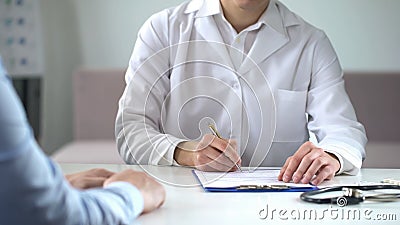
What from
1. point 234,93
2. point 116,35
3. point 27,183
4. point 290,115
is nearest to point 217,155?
point 234,93

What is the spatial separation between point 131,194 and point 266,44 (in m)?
0.91

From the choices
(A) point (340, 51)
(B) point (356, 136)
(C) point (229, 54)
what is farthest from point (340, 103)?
(A) point (340, 51)

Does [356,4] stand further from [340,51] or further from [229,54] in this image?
[229,54]

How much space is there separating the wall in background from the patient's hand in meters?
2.61

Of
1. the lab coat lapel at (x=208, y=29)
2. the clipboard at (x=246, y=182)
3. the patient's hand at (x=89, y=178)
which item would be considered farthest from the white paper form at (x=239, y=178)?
the lab coat lapel at (x=208, y=29)

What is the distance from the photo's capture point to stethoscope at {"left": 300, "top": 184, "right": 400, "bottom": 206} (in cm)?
105

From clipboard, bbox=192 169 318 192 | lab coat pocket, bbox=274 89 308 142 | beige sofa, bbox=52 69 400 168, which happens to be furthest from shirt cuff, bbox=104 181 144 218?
beige sofa, bbox=52 69 400 168

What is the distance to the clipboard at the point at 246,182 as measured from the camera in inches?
45.3

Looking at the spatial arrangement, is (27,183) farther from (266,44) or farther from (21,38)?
(21,38)

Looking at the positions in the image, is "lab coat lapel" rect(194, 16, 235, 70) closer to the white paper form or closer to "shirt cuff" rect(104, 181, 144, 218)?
the white paper form

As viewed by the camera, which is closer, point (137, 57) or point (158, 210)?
point (158, 210)

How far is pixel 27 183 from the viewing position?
666 millimetres

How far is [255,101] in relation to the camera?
1.65 m

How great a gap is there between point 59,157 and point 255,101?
4.63 feet
